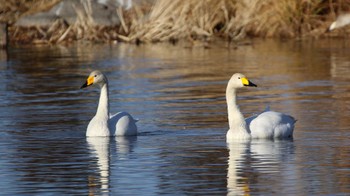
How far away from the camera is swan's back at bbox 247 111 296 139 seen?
535 inches

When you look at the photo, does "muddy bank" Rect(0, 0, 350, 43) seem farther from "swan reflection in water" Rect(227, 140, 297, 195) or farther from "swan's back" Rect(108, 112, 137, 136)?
"swan reflection in water" Rect(227, 140, 297, 195)

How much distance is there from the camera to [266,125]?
13.6 metres

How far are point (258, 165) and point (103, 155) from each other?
1.98 m

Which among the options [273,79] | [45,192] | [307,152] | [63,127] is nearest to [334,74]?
[273,79]

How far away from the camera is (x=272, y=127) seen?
1358 centimetres

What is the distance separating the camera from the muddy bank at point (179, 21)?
3012cm

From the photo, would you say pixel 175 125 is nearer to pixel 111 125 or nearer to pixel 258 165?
pixel 111 125

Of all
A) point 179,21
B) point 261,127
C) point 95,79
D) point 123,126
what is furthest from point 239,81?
point 179,21

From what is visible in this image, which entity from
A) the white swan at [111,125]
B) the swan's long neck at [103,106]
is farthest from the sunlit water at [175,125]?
the swan's long neck at [103,106]

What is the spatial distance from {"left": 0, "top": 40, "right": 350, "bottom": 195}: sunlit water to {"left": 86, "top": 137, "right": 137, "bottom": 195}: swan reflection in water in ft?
0.04

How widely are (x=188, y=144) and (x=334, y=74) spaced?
8.60 meters

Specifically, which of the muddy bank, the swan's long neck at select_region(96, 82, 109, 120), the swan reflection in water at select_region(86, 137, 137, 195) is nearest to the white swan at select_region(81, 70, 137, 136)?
the swan's long neck at select_region(96, 82, 109, 120)

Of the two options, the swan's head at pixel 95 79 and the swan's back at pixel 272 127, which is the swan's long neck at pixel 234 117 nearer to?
the swan's back at pixel 272 127

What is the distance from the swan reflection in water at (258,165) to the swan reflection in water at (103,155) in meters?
1.20
